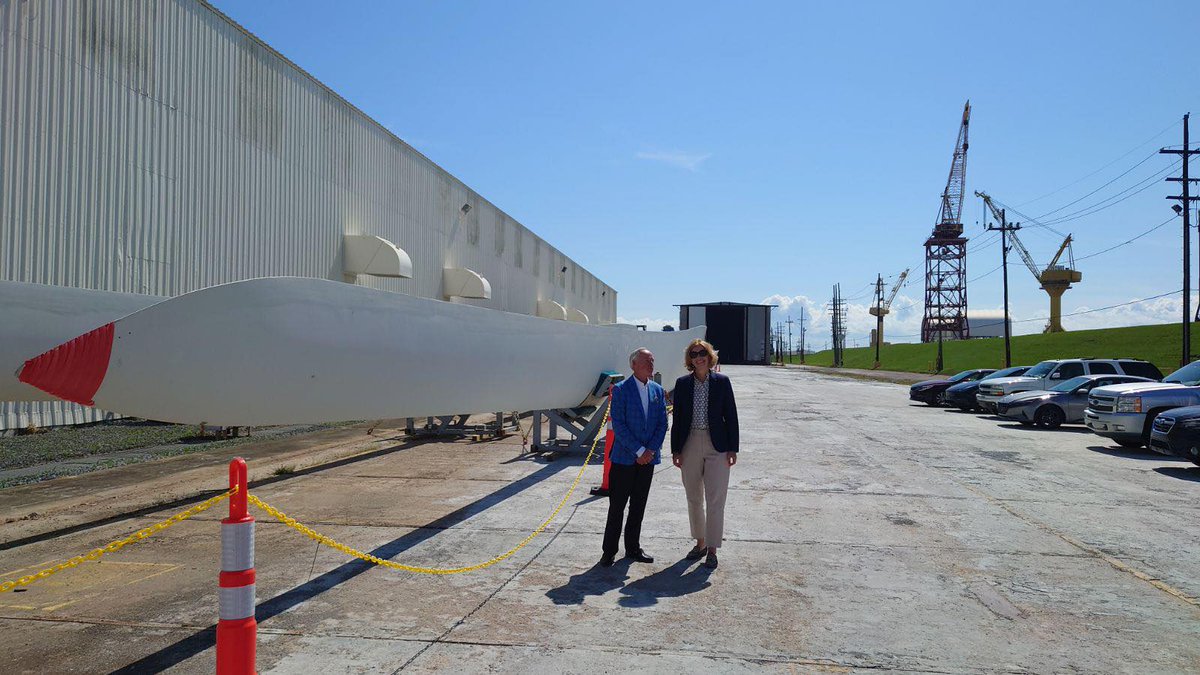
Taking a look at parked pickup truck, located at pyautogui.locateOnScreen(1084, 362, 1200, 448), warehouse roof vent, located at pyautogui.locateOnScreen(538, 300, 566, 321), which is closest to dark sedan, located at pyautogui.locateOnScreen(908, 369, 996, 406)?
parked pickup truck, located at pyautogui.locateOnScreen(1084, 362, 1200, 448)

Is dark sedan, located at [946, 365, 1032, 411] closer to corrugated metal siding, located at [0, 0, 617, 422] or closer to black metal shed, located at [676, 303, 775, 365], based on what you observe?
corrugated metal siding, located at [0, 0, 617, 422]

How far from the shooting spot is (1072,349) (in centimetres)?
5709

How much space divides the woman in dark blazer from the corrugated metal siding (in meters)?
9.14

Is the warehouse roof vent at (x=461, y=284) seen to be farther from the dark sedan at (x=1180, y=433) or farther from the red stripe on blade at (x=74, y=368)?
the red stripe on blade at (x=74, y=368)

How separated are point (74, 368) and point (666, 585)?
11.6 ft

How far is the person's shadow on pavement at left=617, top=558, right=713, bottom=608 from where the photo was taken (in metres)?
4.50

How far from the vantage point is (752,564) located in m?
5.28

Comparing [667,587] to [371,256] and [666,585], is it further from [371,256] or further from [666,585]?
[371,256]

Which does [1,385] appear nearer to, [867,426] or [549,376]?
[549,376]

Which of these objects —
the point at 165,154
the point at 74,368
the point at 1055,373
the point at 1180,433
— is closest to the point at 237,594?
the point at 74,368

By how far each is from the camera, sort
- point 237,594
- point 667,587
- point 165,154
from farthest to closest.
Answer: point 165,154
point 667,587
point 237,594

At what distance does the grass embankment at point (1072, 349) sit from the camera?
5003cm

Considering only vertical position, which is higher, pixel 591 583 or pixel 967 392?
pixel 967 392

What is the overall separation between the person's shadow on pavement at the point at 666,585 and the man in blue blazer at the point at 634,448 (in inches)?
10.8
